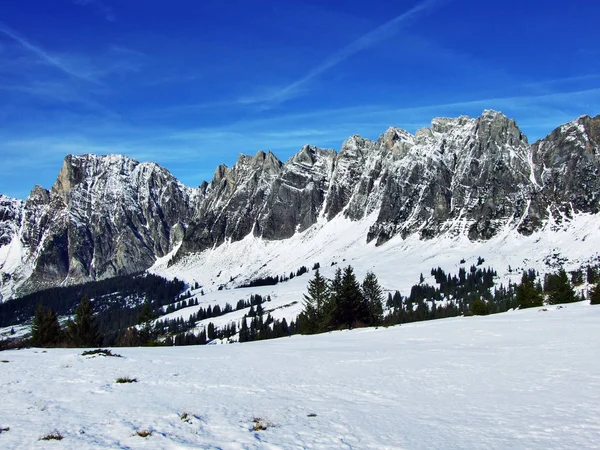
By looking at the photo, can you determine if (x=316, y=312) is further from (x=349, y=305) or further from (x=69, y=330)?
(x=69, y=330)

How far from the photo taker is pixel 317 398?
1764 centimetres

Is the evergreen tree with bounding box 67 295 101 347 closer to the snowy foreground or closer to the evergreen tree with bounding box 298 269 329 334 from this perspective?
the evergreen tree with bounding box 298 269 329 334

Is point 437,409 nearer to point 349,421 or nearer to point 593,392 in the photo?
point 349,421

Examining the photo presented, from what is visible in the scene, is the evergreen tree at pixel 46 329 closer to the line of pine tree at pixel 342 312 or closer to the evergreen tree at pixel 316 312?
the line of pine tree at pixel 342 312

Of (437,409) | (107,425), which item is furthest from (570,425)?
(107,425)

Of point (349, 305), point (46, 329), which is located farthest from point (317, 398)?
point (349, 305)

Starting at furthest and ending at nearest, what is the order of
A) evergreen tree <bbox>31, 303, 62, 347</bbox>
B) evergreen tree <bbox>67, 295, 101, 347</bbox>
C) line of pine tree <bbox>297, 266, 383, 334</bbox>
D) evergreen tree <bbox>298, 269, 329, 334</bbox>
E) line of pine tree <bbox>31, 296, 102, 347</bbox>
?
evergreen tree <bbox>298, 269, 329, 334</bbox> → line of pine tree <bbox>297, 266, 383, 334</bbox> → evergreen tree <bbox>67, 295, 101, 347</bbox> → line of pine tree <bbox>31, 296, 102, 347</bbox> → evergreen tree <bbox>31, 303, 62, 347</bbox>

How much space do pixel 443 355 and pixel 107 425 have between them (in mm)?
19496

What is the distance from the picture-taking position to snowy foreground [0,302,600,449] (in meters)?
12.6

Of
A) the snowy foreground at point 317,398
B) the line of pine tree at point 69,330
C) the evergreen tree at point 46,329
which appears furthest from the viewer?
the line of pine tree at point 69,330

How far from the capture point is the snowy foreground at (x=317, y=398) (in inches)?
495

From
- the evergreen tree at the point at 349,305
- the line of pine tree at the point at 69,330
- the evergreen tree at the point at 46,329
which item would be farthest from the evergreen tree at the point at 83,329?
the evergreen tree at the point at 349,305

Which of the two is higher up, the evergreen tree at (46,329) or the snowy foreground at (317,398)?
the evergreen tree at (46,329)

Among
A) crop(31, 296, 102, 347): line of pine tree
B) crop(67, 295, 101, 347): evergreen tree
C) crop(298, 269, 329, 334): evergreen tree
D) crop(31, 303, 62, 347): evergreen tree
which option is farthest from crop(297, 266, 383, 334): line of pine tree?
crop(31, 303, 62, 347): evergreen tree
